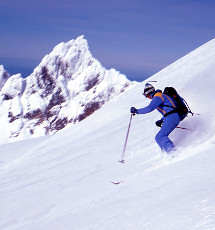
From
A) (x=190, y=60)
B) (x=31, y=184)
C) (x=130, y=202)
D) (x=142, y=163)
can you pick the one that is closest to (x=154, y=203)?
(x=130, y=202)

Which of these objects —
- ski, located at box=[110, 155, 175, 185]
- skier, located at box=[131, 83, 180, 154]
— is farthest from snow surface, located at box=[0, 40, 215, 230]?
skier, located at box=[131, 83, 180, 154]

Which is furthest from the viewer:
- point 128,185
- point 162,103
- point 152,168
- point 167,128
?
point 162,103

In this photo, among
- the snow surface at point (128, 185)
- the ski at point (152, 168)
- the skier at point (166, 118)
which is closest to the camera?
the snow surface at point (128, 185)

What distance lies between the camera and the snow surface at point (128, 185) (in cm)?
392

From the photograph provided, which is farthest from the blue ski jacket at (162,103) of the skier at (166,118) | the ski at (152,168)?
the ski at (152,168)

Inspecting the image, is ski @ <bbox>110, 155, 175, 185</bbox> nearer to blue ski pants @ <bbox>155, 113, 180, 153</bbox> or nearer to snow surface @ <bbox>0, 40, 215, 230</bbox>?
snow surface @ <bbox>0, 40, 215, 230</bbox>

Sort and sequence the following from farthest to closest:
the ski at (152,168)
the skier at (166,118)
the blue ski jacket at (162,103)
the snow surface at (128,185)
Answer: the blue ski jacket at (162,103), the skier at (166,118), the ski at (152,168), the snow surface at (128,185)

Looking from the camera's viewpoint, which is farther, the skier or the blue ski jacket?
the blue ski jacket

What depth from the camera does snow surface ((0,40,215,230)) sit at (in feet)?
12.9

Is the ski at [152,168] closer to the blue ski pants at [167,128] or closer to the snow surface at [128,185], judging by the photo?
the snow surface at [128,185]

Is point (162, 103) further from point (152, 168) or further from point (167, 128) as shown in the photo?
point (152, 168)

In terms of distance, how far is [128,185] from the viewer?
6.08 meters

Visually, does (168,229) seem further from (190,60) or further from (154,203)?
(190,60)

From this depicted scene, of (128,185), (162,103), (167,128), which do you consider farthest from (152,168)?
(162,103)
